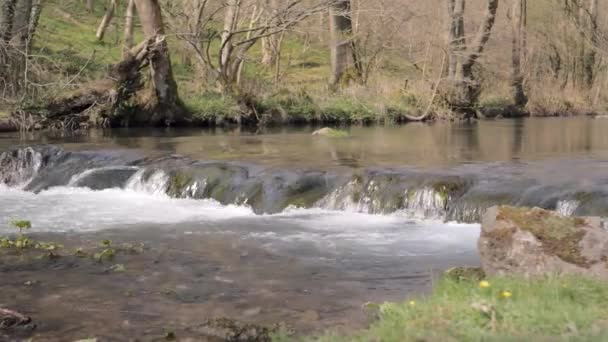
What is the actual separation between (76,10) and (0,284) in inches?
1447

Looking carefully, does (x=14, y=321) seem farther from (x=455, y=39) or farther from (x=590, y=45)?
(x=590, y=45)

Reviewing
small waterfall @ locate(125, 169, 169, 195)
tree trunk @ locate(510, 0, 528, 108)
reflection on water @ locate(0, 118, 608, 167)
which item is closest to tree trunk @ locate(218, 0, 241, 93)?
reflection on water @ locate(0, 118, 608, 167)

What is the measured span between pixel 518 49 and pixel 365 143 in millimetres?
18644

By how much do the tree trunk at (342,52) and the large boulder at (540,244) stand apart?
78.0 feet

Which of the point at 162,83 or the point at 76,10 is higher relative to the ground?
the point at 76,10

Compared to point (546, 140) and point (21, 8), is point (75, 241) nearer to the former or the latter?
point (546, 140)

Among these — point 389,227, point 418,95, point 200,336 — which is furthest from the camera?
point 418,95

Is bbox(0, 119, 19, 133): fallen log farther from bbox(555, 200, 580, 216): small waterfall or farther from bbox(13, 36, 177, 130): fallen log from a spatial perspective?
bbox(555, 200, 580, 216): small waterfall

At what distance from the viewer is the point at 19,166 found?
1669 cm

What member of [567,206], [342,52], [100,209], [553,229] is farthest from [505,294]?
[342,52]

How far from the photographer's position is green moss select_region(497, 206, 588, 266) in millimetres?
6715

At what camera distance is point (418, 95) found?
28.7 meters

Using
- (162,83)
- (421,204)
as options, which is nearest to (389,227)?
(421,204)

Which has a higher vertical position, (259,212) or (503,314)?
(503,314)
